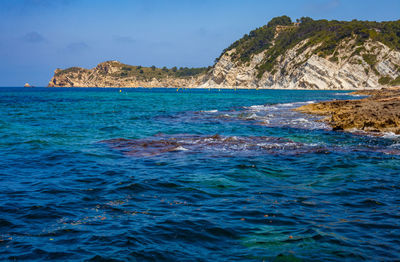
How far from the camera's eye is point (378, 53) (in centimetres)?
12681

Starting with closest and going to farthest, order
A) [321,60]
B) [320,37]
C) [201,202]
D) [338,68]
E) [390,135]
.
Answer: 1. [201,202]
2. [390,135]
3. [321,60]
4. [338,68]
5. [320,37]

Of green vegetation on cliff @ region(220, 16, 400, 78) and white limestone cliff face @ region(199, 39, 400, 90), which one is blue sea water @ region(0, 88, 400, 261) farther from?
green vegetation on cliff @ region(220, 16, 400, 78)

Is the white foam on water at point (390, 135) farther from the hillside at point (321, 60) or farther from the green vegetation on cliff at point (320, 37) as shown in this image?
the green vegetation on cliff at point (320, 37)

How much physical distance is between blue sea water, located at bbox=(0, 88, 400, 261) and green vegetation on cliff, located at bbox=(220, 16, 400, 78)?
131m

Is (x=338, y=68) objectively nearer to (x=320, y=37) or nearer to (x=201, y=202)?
(x=320, y=37)

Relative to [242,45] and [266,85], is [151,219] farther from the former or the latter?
[242,45]

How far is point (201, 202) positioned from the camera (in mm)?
8234

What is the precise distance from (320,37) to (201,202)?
15818cm

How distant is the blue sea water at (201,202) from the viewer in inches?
225

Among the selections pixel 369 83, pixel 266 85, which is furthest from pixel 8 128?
pixel 266 85

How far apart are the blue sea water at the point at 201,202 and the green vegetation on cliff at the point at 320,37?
13099cm

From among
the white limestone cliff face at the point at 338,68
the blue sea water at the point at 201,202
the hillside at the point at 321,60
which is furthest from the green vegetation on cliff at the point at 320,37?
the blue sea water at the point at 201,202

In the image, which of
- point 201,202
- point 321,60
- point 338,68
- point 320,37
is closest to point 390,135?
point 201,202

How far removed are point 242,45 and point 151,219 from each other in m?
201
